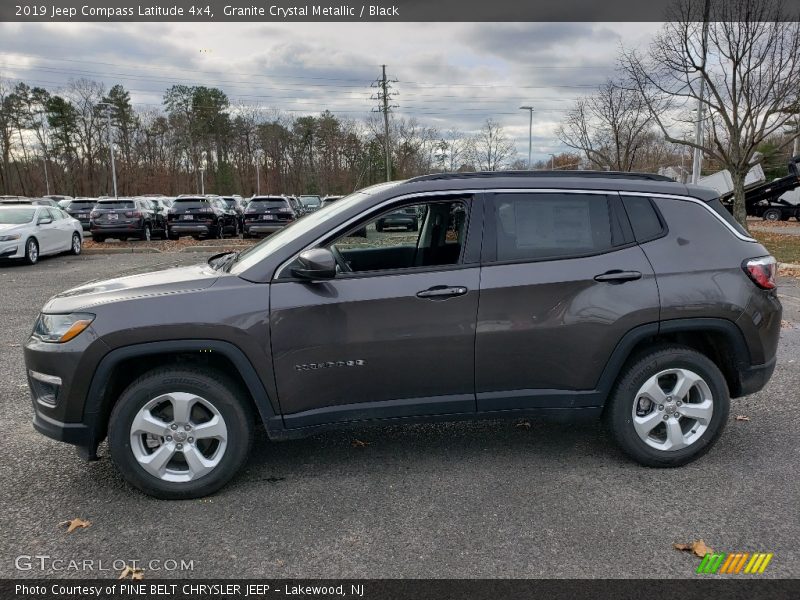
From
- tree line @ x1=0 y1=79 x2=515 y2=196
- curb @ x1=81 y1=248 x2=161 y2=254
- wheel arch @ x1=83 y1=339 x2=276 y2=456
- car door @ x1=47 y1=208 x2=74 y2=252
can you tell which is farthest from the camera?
tree line @ x1=0 y1=79 x2=515 y2=196

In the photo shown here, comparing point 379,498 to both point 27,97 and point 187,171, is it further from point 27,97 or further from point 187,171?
point 187,171

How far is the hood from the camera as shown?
3.20 meters

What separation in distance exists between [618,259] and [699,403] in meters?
1.08

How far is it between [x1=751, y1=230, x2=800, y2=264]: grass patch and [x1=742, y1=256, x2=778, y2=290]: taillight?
11913 millimetres

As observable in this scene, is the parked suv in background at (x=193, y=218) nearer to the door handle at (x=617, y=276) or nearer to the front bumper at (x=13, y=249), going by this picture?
the front bumper at (x=13, y=249)

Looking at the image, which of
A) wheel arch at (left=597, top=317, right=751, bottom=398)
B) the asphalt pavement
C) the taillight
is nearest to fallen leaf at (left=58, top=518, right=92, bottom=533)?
the asphalt pavement

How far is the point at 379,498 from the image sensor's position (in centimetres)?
329

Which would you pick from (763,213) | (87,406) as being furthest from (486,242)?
(763,213)

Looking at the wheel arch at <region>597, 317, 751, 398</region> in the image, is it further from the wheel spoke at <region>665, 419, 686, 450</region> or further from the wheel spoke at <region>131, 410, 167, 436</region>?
the wheel spoke at <region>131, 410, 167, 436</region>

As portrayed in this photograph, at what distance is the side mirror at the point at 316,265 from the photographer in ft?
10.3

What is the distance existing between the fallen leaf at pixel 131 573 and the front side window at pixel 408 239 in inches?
75.9

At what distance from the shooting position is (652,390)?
11.7ft

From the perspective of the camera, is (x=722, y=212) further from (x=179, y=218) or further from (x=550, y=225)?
(x=179, y=218)

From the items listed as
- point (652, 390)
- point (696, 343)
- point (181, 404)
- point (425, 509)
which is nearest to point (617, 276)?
point (652, 390)
